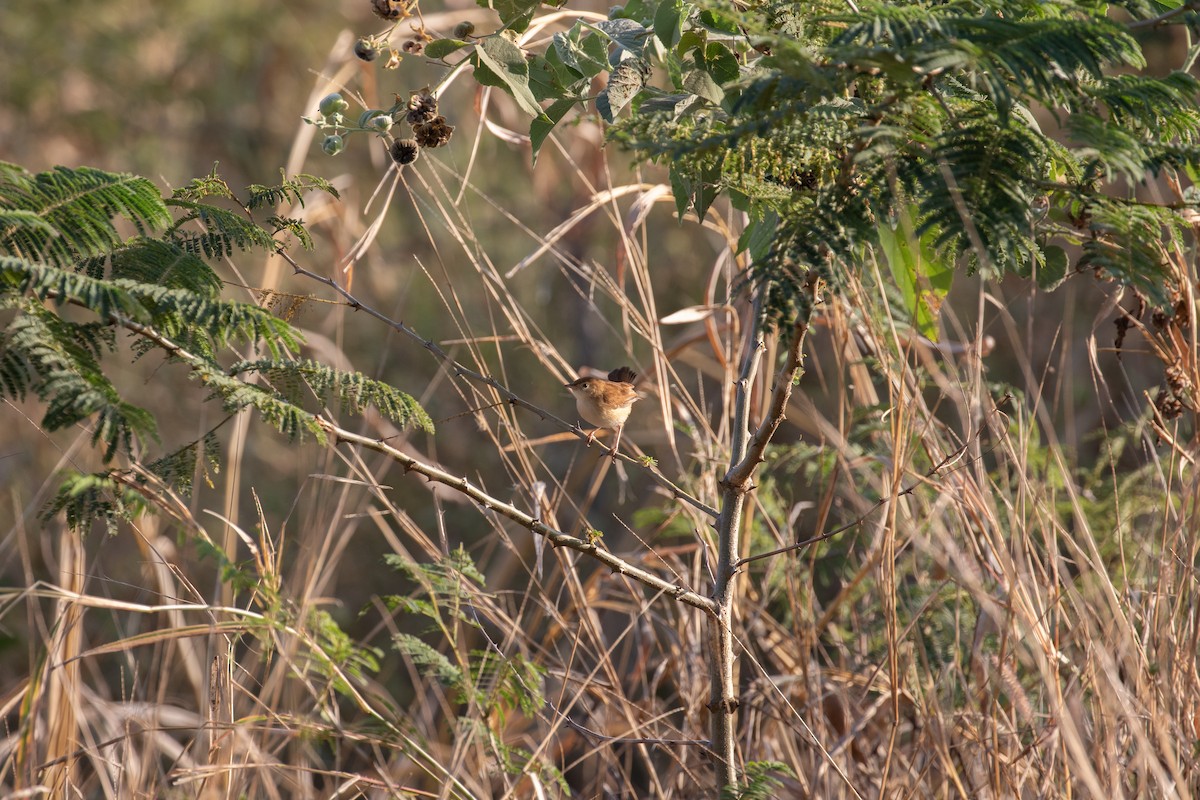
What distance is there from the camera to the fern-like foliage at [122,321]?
84 centimetres

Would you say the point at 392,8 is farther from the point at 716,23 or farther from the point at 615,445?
the point at 615,445

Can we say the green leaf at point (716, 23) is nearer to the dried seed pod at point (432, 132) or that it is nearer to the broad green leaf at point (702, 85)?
the broad green leaf at point (702, 85)

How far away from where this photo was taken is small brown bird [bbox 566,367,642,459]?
240cm

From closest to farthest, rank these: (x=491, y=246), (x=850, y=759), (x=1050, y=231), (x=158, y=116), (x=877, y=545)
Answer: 1. (x=1050, y=231)
2. (x=877, y=545)
3. (x=850, y=759)
4. (x=491, y=246)
5. (x=158, y=116)

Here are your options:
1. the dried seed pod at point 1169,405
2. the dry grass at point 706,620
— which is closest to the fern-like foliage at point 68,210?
the dry grass at point 706,620

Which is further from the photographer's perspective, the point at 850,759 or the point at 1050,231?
the point at 850,759

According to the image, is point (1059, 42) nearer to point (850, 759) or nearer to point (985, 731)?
point (985, 731)

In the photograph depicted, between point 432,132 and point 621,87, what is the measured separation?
0.25 metres

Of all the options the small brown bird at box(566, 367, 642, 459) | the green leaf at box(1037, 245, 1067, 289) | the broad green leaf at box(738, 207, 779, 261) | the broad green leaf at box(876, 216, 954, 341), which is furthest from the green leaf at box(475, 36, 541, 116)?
the small brown bird at box(566, 367, 642, 459)

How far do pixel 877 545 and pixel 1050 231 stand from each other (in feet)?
2.11

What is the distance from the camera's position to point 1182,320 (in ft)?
4.49

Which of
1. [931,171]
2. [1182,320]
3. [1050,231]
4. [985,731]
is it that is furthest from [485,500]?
[1182,320]

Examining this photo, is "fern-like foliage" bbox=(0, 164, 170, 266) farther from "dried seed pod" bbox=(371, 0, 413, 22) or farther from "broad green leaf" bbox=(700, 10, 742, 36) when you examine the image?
"broad green leaf" bbox=(700, 10, 742, 36)

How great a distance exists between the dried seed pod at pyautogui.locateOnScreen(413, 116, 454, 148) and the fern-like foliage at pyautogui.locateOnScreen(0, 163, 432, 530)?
13 centimetres
